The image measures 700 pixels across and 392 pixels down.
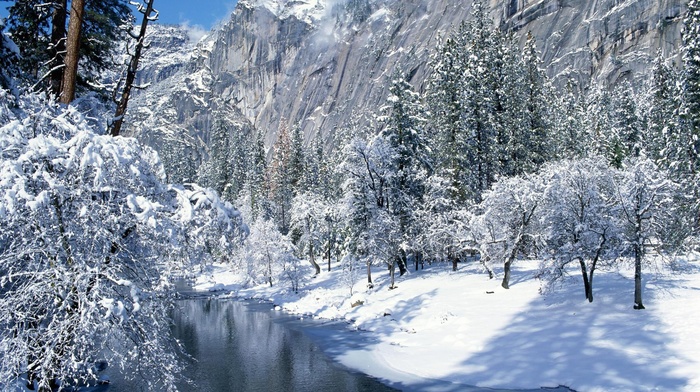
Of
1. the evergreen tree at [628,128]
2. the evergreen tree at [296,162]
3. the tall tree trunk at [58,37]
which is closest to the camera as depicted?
the tall tree trunk at [58,37]

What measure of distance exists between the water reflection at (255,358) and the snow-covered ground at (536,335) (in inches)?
61.8

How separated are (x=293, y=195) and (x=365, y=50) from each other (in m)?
89.2

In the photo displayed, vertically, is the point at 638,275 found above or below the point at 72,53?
below

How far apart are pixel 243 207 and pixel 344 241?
2589cm

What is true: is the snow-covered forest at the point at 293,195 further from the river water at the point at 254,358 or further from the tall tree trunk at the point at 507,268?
the river water at the point at 254,358

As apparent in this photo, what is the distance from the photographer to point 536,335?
2131cm

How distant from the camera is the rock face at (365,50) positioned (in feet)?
297

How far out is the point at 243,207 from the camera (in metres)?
73.4

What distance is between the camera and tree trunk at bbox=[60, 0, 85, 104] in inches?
341

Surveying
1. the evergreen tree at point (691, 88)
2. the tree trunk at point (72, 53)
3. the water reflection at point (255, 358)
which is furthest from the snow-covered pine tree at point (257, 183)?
the tree trunk at point (72, 53)

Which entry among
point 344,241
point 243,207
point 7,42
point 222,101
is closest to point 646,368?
point 7,42

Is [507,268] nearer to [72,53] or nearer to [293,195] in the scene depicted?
[72,53]

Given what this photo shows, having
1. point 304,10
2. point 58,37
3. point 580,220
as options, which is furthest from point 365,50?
point 58,37

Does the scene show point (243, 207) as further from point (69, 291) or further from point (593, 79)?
point (593, 79)
